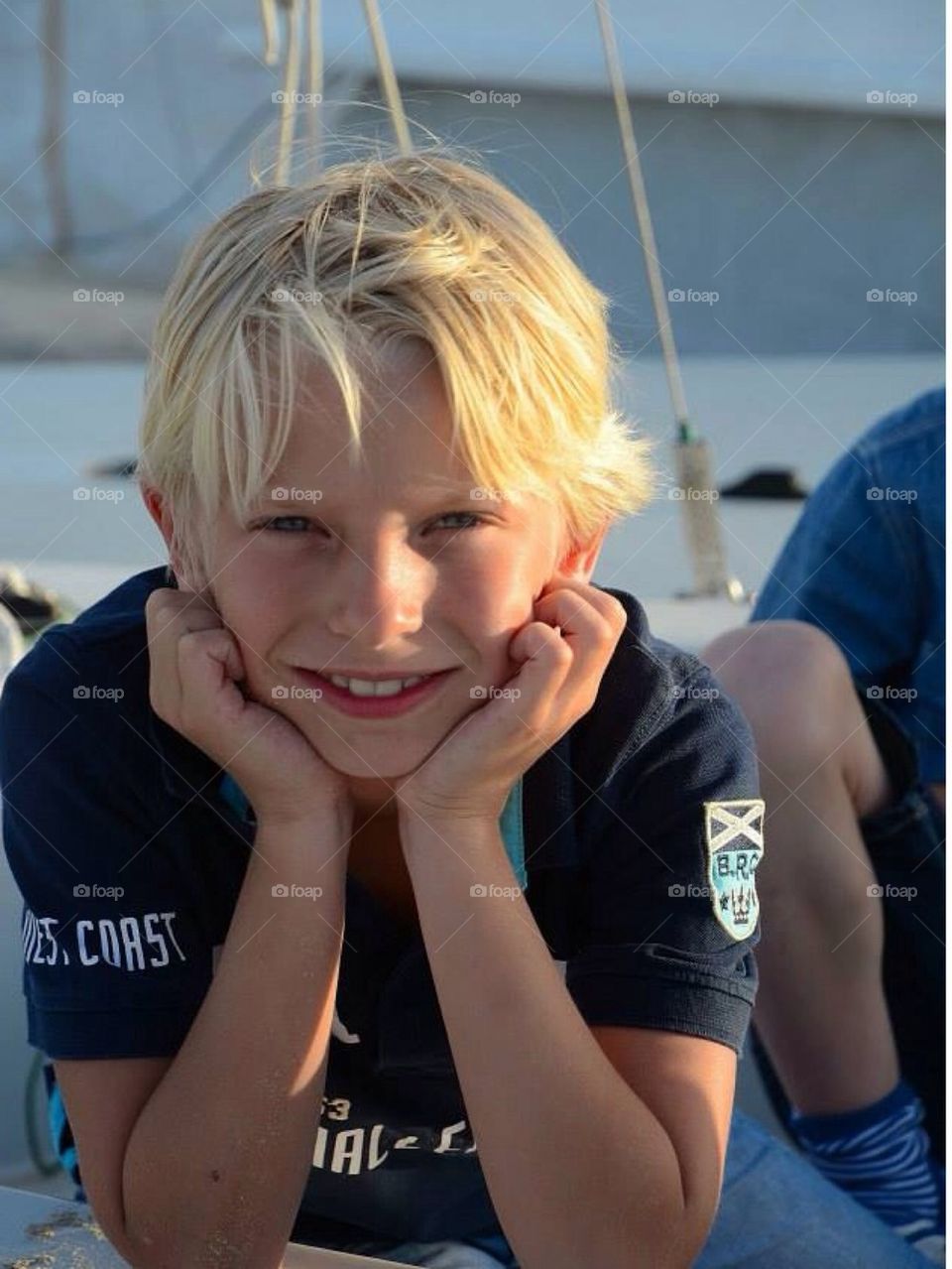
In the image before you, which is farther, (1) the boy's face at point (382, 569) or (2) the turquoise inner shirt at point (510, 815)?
(2) the turquoise inner shirt at point (510, 815)

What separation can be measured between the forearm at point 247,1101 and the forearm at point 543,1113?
0.09m

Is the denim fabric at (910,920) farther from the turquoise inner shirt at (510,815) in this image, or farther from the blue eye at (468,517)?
the blue eye at (468,517)

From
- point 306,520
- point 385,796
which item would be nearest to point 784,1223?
point 385,796

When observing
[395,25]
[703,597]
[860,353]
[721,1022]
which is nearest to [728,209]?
[860,353]

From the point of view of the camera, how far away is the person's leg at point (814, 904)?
159 cm

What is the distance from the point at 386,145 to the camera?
1.42 m

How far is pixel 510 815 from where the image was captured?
1220 mm

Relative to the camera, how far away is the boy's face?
1.08 meters

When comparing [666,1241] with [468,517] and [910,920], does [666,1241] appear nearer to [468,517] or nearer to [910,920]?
[468,517]

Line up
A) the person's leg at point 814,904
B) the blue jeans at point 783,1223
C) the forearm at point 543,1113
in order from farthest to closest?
the person's leg at point 814,904 < the blue jeans at point 783,1223 < the forearm at point 543,1113

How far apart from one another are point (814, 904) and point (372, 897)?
54cm

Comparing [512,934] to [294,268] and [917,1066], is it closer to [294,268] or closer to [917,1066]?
[294,268]

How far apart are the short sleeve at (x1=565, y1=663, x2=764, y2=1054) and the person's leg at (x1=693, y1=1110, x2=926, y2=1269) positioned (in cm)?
32

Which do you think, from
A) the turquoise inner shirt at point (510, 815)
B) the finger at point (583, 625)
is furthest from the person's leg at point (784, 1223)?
the finger at point (583, 625)
